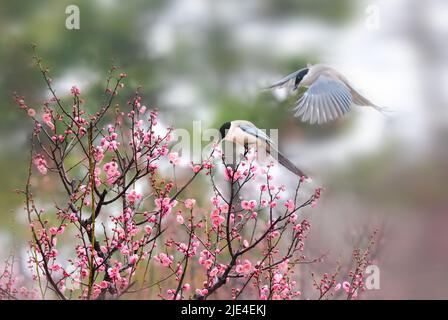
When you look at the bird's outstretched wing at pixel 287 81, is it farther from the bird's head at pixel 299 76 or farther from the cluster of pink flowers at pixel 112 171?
the cluster of pink flowers at pixel 112 171

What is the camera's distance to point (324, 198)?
1896mm

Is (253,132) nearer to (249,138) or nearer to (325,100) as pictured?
(249,138)

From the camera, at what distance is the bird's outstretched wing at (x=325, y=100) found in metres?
1.67

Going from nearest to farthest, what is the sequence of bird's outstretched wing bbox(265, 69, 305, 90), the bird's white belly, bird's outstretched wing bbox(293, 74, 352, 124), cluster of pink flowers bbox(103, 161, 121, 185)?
cluster of pink flowers bbox(103, 161, 121, 185)
the bird's white belly
bird's outstretched wing bbox(293, 74, 352, 124)
bird's outstretched wing bbox(265, 69, 305, 90)

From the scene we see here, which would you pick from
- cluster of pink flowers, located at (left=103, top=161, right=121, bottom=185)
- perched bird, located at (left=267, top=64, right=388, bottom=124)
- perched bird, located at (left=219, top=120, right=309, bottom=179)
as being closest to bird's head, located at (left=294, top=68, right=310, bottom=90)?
perched bird, located at (left=267, top=64, right=388, bottom=124)

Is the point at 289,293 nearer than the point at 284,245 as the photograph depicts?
Yes

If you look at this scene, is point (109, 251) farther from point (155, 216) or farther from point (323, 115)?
point (323, 115)

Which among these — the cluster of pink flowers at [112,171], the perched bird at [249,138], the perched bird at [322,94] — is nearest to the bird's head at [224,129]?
the perched bird at [249,138]

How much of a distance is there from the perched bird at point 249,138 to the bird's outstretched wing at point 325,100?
6.2 inches

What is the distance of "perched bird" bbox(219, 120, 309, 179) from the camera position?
1.56 metres

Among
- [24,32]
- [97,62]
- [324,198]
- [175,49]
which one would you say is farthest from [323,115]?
[24,32]

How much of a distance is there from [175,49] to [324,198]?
0.78 meters

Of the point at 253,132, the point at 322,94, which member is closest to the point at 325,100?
the point at 322,94

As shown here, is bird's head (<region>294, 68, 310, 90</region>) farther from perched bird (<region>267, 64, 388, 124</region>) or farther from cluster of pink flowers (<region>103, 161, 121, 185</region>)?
Answer: cluster of pink flowers (<region>103, 161, 121, 185</region>)
